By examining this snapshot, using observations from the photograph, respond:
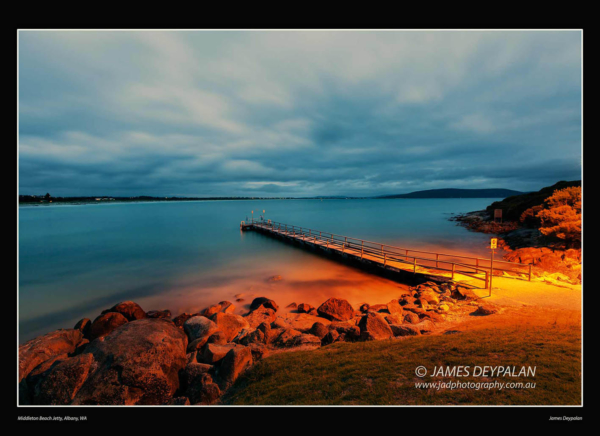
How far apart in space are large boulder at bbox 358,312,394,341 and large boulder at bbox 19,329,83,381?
34.2ft

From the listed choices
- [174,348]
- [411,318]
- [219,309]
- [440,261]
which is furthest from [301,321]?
[440,261]

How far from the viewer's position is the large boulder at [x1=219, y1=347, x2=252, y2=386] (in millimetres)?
6507

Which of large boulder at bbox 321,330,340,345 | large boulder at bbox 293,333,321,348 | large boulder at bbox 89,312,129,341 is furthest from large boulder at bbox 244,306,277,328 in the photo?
large boulder at bbox 89,312,129,341

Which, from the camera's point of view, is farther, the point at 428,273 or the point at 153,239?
the point at 153,239

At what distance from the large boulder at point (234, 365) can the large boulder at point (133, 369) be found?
4.59 feet

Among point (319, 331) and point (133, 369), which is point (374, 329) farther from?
point (133, 369)

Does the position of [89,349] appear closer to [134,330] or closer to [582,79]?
[134,330]

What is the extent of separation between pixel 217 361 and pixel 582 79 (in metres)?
12.1

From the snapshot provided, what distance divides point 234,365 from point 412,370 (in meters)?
4.46

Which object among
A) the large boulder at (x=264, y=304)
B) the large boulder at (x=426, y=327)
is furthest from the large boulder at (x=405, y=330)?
the large boulder at (x=264, y=304)

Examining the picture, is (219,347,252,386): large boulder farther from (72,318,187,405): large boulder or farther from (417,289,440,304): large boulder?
(417,289,440,304): large boulder

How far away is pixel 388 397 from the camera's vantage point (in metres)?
4.77

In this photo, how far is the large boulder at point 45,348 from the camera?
7.58m

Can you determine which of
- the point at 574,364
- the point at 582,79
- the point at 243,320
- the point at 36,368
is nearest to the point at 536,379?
the point at 574,364
